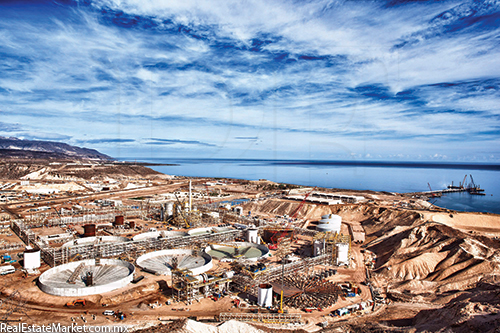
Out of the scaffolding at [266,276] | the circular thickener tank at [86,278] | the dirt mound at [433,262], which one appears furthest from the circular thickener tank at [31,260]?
the dirt mound at [433,262]

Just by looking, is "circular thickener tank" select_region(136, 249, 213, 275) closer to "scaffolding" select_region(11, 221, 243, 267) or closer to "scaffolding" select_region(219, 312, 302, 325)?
"scaffolding" select_region(11, 221, 243, 267)

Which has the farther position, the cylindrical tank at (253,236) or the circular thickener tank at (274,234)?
the circular thickener tank at (274,234)

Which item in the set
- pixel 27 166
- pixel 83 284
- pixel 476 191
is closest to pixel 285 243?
pixel 83 284

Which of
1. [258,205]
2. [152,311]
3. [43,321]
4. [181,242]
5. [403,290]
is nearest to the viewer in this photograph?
[43,321]

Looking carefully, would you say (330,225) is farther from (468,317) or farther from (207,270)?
(468,317)

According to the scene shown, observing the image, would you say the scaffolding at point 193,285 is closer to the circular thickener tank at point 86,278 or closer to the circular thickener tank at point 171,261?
the circular thickener tank at point 171,261

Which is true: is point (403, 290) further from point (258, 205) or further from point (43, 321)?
point (258, 205)

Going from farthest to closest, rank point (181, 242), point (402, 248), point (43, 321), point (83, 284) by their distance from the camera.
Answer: point (181, 242) → point (402, 248) → point (83, 284) → point (43, 321)
